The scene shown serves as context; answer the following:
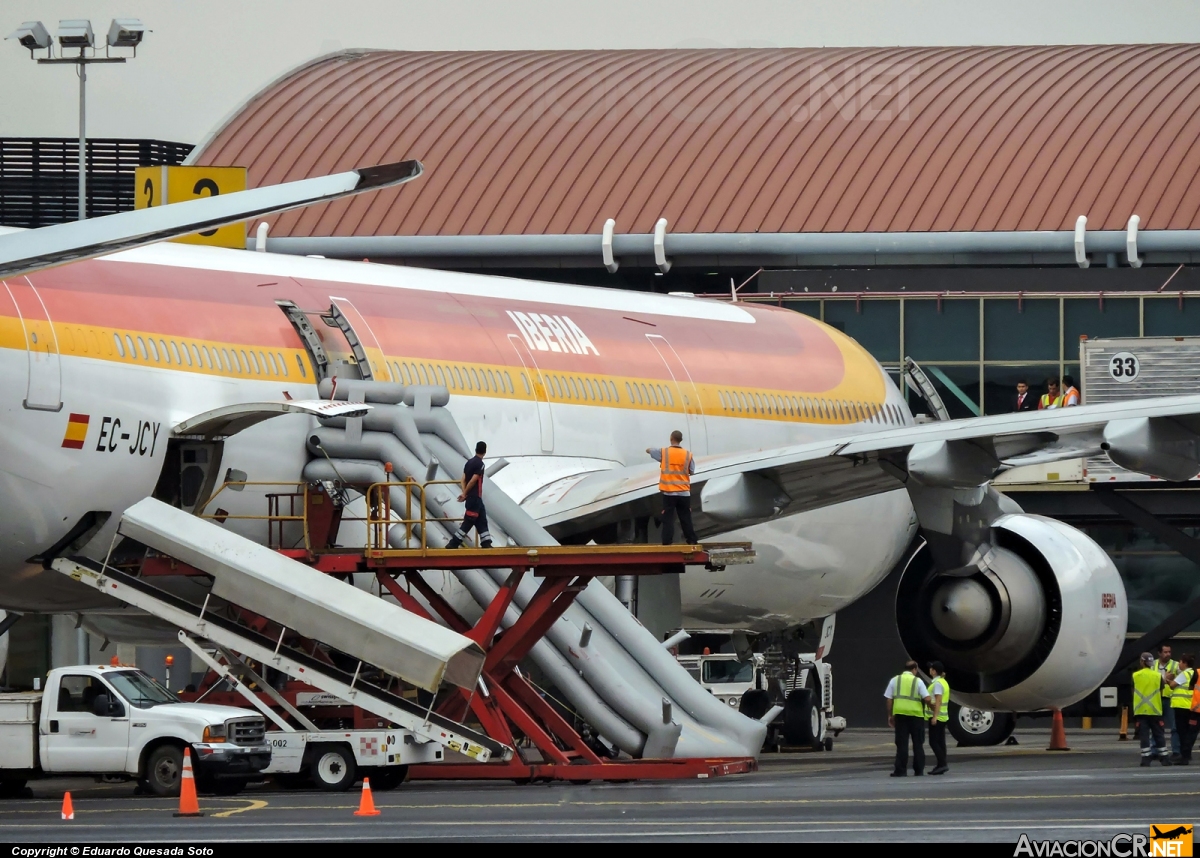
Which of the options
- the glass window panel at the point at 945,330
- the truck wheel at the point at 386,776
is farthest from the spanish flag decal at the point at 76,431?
the glass window panel at the point at 945,330

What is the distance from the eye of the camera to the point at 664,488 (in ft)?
59.8

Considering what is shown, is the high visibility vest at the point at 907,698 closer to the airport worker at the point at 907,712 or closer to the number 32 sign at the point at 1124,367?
the airport worker at the point at 907,712

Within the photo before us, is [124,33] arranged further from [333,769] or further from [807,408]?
[333,769]

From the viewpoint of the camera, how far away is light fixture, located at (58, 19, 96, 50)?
36500mm

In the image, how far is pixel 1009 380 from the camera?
36844mm

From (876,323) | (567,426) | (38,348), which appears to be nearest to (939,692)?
(567,426)

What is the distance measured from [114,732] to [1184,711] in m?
11.3

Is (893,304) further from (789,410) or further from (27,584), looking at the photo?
(27,584)

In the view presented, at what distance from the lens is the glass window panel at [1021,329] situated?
1446 inches

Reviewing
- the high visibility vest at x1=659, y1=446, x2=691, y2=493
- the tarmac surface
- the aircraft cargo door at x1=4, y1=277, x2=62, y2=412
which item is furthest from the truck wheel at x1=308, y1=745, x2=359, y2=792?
the aircraft cargo door at x1=4, y1=277, x2=62, y2=412

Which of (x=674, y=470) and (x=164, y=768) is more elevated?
(x=674, y=470)

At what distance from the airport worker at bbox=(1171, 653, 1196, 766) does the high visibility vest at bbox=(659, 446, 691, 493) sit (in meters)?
6.91

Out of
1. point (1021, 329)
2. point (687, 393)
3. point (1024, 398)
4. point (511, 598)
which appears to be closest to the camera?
point (511, 598)

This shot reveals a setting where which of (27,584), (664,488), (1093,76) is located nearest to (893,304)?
(1093,76)
